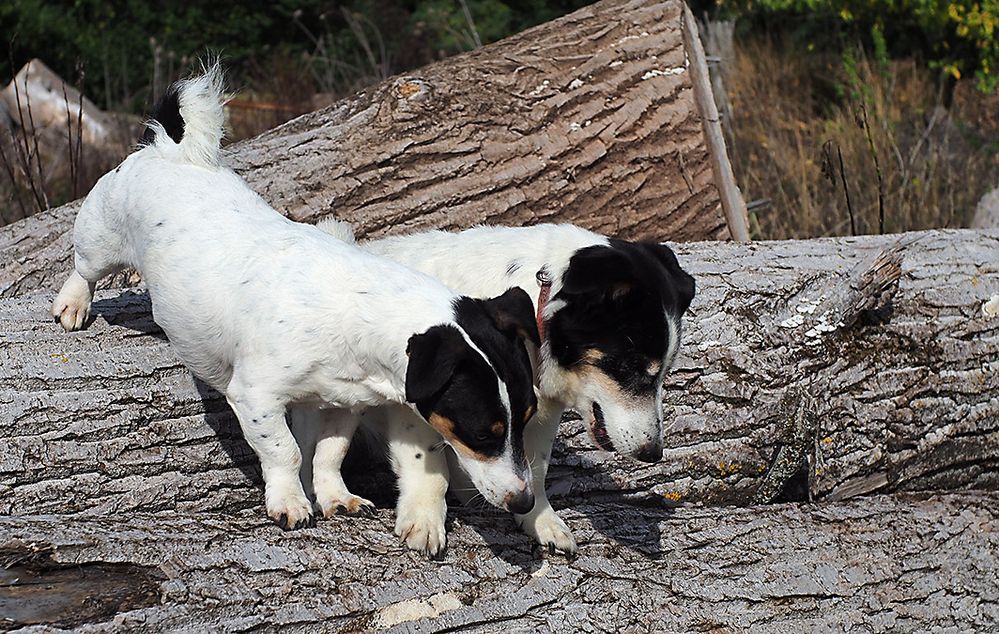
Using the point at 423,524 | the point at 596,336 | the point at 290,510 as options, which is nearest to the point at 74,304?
the point at 290,510

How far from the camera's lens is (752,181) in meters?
9.16

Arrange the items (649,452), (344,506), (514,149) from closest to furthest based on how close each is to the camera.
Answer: (649,452)
(344,506)
(514,149)

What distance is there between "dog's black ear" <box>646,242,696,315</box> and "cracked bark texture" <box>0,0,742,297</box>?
7.10ft

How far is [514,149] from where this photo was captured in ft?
20.0

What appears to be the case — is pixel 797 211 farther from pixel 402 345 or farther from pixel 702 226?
pixel 402 345

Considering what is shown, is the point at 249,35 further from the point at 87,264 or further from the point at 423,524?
the point at 423,524

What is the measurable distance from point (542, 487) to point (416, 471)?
1.46ft

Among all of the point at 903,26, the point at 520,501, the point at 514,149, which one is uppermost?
the point at 514,149

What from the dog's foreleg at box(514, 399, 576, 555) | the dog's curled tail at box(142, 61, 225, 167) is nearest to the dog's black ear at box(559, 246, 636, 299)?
the dog's foreleg at box(514, 399, 576, 555)

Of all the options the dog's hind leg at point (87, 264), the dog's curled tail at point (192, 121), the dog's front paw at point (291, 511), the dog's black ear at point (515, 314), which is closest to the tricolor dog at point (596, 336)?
the dog's black ear at point (515, 314)

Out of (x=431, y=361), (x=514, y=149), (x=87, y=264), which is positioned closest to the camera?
(x=431, y=361)

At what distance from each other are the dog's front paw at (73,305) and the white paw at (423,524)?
1.52m

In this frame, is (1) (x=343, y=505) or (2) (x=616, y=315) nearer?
(2) (x=616, y=315)

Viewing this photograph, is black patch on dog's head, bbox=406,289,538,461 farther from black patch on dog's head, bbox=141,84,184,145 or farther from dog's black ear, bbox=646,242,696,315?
black patch on dog's head, bbox=141,84,184,145
